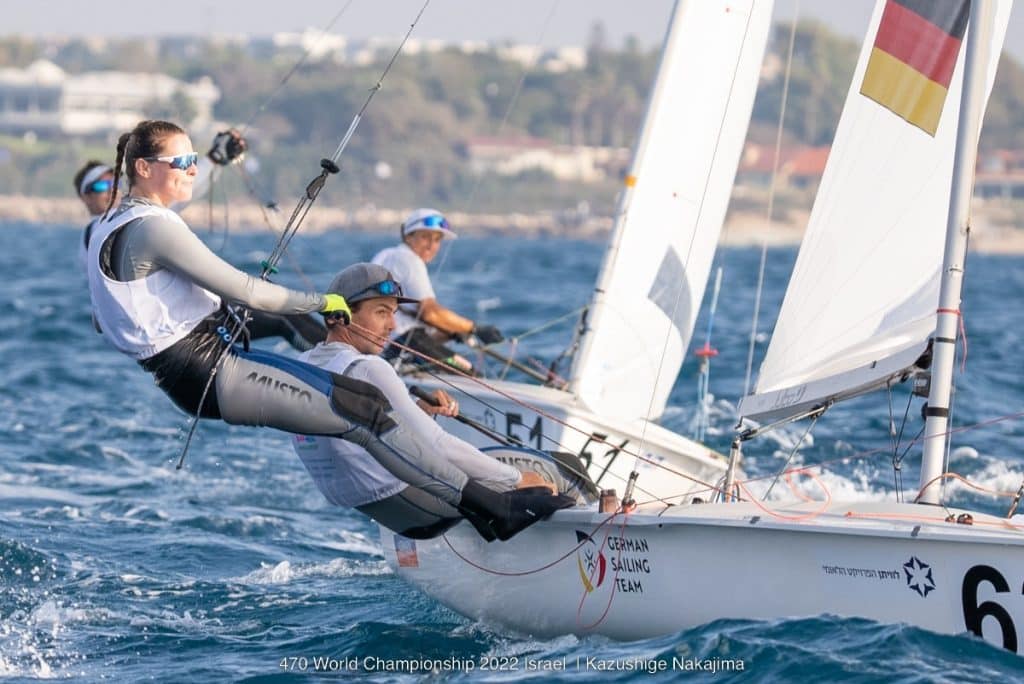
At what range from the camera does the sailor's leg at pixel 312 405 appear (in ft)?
16.3

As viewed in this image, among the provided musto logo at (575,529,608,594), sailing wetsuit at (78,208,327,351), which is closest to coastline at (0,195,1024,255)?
sailing wetsuit at (78,208,327,351)

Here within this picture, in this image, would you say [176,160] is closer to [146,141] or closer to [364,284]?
[146,141]

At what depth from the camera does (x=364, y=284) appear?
5.24 meters

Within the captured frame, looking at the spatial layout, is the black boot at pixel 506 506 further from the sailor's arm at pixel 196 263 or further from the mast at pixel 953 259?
the mast at pixel 953 259

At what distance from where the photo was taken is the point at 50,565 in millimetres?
6359

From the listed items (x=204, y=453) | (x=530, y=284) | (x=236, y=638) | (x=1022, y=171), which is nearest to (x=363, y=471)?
(x=236, y=638)

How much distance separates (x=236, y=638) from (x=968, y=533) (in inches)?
89.5

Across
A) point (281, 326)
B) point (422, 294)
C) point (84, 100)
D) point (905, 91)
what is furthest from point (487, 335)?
point (84, 100)

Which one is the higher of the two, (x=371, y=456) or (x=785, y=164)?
(x=785, y=164)

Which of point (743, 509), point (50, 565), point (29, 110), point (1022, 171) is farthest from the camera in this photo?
point (29, 110)

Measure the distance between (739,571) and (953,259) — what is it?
1.15 metres

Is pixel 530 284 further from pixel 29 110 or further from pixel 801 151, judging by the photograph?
pixel 29 110

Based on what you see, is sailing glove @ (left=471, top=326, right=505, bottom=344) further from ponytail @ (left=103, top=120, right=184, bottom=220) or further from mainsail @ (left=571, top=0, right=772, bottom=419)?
ponytail @ (left=103, top=120, right=184, bottom=220)

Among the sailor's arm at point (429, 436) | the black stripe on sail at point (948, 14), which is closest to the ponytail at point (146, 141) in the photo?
the sailor's arm at point (429, 436)
